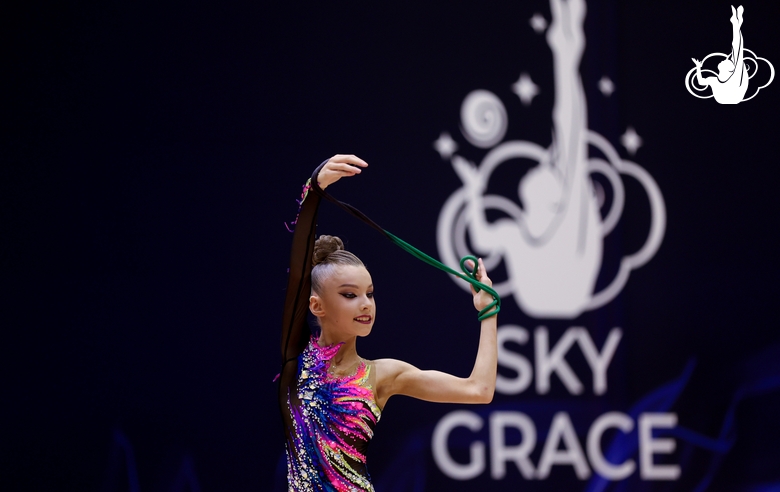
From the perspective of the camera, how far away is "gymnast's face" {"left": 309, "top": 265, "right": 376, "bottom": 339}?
228 centimetres

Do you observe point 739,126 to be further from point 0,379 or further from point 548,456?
point 0,379

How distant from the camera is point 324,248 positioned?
2.43 metres

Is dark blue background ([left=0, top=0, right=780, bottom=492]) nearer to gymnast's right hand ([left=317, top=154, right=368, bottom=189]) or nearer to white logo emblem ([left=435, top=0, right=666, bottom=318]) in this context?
white logo emblem ([left=435, top=0, right=666, bottom=318])

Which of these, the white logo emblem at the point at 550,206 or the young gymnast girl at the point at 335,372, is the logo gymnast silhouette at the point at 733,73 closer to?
the white logo emblem at the point at 550,206

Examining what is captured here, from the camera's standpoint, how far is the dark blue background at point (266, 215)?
11.2ft

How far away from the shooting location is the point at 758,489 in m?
3.53

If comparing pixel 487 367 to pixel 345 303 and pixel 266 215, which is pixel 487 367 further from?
pixel 266 215

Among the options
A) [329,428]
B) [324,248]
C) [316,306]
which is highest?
[324,248]

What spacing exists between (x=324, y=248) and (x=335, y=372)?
380 mm

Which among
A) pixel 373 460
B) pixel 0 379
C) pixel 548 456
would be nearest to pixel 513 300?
pixel 548 456

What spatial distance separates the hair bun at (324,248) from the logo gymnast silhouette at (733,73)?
2041 millimetres

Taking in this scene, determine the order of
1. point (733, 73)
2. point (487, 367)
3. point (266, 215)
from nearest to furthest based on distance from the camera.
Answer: point (487, 367), point (266, 215), point (733, 73)

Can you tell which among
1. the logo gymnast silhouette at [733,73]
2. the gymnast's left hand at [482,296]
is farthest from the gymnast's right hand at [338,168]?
the logo gymnast silhouette at [733,73]

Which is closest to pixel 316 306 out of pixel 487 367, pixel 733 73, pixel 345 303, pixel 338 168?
pixel 345 303
